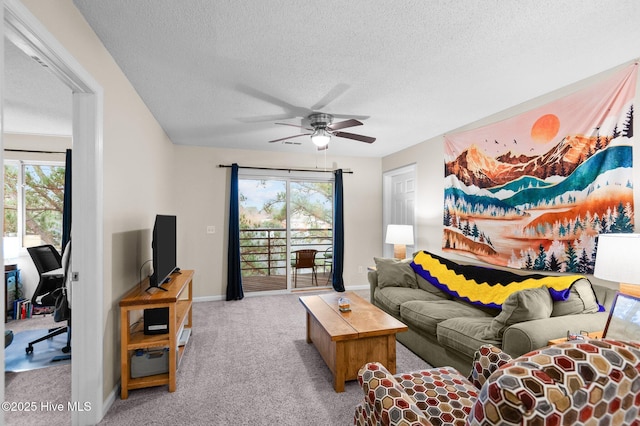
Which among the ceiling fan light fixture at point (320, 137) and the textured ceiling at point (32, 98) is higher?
the textured ceiling at point (32, 98)

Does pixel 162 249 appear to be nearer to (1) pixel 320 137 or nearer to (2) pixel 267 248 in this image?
(1) pixel 320 137

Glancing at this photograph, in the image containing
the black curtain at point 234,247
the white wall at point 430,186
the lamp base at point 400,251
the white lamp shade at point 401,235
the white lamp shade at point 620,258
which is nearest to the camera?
the white lamp shade at point 620,258

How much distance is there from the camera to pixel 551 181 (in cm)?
265

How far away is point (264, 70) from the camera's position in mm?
2352

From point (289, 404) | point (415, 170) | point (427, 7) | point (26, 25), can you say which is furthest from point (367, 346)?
point (415, 170)

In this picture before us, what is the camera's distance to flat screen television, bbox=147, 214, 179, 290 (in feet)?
8.02

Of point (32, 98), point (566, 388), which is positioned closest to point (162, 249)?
point (32, 98)

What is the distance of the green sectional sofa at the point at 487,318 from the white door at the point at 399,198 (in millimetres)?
1610

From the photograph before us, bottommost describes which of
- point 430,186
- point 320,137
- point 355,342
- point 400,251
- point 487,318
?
point 355,342

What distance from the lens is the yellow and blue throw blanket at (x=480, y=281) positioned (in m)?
2.32

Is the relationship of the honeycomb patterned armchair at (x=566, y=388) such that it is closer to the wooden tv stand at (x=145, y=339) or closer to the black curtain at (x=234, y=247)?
the wooden tv stand at (x=145, y=339)

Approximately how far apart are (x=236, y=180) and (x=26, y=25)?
11.7 ft

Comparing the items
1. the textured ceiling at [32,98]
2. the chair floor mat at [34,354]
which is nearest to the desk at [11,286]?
the chair floor mat at [34,354]

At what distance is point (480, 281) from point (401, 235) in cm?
144
